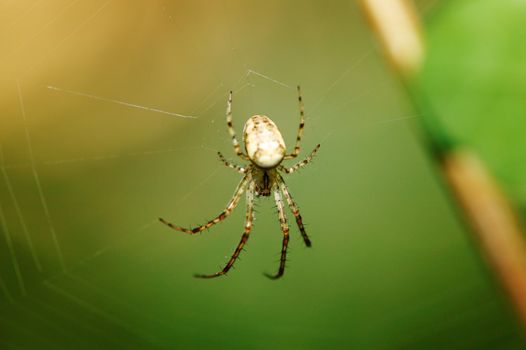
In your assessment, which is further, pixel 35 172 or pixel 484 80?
pixel 35 172

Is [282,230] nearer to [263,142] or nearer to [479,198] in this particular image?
[263,142]

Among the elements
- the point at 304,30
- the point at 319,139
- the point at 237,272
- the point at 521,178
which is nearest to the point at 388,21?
the point at 521,178

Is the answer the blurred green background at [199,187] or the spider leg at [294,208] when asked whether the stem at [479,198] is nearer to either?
the spider leg at [294,208]

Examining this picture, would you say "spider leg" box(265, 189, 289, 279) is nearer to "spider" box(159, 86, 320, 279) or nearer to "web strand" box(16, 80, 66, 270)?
"spider" box(159, 86, 320, 279)

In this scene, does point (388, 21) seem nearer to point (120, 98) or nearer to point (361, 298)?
point (361, 298)

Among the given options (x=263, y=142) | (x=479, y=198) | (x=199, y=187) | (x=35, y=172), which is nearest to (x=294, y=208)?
(x=263, y=142)

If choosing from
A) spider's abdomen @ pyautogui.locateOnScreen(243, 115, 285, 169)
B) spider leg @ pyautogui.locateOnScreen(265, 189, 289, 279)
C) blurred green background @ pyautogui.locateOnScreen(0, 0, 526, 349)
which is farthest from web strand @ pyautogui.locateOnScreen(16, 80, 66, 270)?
spider's abdomen @ pyautogui.locateOnScreen(243, 115, 285, 169)
